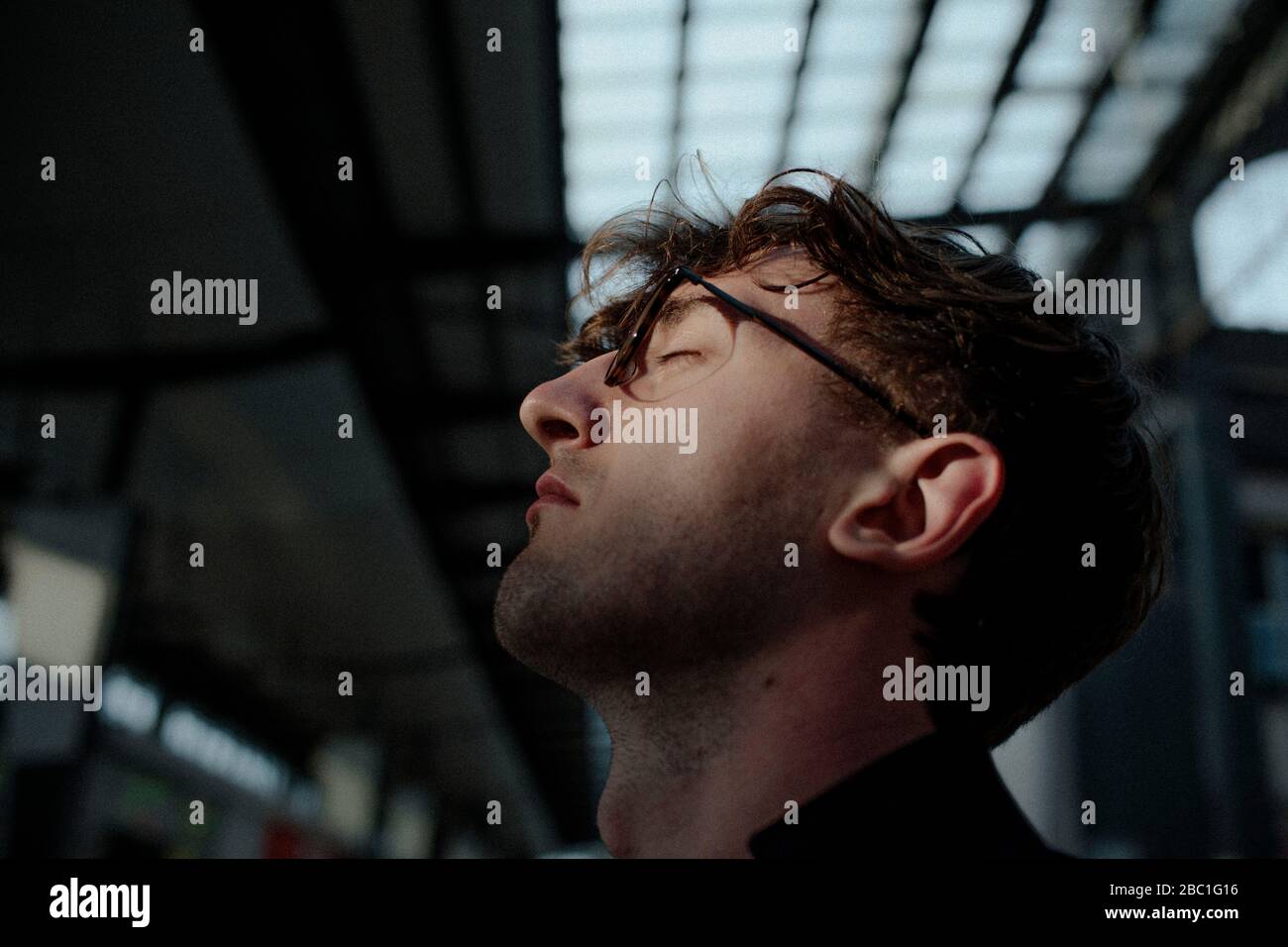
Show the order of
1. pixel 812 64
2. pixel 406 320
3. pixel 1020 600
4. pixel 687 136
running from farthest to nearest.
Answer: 1. pixel 406 320
2. pixel 687 136
3. pixel 812 64
4. pixel 1020 600

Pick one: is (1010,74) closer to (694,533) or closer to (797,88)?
(797,88)

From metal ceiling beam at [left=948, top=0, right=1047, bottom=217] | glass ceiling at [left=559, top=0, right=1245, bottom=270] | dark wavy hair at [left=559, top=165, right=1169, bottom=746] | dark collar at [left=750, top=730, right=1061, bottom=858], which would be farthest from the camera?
metal ceiling beam at [left=948, top=0, right=1047, bottom=217]

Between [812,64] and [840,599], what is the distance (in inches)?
225

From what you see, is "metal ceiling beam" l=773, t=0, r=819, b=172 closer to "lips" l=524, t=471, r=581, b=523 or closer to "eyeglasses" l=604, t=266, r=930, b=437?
"eyeglasses" l=604, t=266, r=930, b=437

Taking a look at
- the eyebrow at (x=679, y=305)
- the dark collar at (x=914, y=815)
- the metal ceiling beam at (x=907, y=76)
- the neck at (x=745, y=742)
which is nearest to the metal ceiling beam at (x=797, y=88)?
the metal ceiling beam at (x=907, y=76)

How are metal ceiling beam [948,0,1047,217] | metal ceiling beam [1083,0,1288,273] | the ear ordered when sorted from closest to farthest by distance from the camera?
the ear < metal ceiling beam [948,0,1047,217] < metal ceiling beam [1083,0,1288,273]

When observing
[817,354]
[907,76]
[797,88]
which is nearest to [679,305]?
[817,354]

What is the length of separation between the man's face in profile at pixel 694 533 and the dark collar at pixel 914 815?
0.73ft

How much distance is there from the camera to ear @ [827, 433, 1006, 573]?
145 cm

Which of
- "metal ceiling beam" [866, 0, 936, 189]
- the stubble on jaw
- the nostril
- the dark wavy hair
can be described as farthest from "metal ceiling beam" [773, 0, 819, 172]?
the stubble on jaw

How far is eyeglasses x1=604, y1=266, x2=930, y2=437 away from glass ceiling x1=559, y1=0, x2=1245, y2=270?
390 cm

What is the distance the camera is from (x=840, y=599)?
4.77ft
